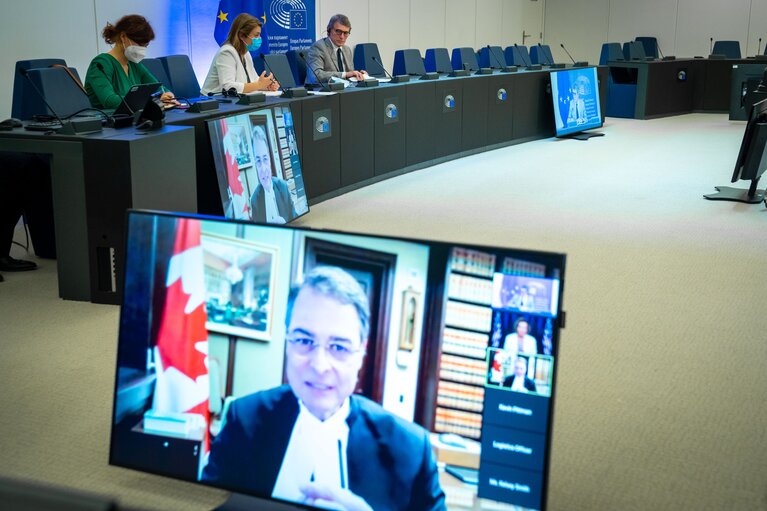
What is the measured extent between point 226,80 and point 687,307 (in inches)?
150

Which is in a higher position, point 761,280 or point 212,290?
point 212,290

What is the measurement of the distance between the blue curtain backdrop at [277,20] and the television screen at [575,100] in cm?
309

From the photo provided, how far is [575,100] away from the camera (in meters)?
10.3

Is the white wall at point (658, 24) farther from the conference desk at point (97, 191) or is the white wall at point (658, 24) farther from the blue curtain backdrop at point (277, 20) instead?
the conference desk at point (97, 191)

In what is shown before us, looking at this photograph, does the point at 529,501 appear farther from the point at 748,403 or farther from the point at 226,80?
the point at 226,80

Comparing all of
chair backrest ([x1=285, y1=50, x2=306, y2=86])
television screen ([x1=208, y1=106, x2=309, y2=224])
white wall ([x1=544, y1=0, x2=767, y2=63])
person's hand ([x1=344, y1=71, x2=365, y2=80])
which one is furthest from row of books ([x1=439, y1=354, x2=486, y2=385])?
white wall ([x1=544, y1=0, x2=767, y2=63])

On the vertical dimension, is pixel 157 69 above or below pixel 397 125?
above

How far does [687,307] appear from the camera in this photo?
4227 mm

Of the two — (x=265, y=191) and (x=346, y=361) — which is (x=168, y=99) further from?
(x=346, y=361)

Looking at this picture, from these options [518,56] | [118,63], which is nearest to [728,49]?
[518,56]

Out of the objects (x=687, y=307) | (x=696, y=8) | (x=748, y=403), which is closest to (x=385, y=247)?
(x=748, y=403)

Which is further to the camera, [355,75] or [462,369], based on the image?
[355,75]

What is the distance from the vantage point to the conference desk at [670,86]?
12.2 m

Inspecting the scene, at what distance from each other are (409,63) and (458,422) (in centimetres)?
871
